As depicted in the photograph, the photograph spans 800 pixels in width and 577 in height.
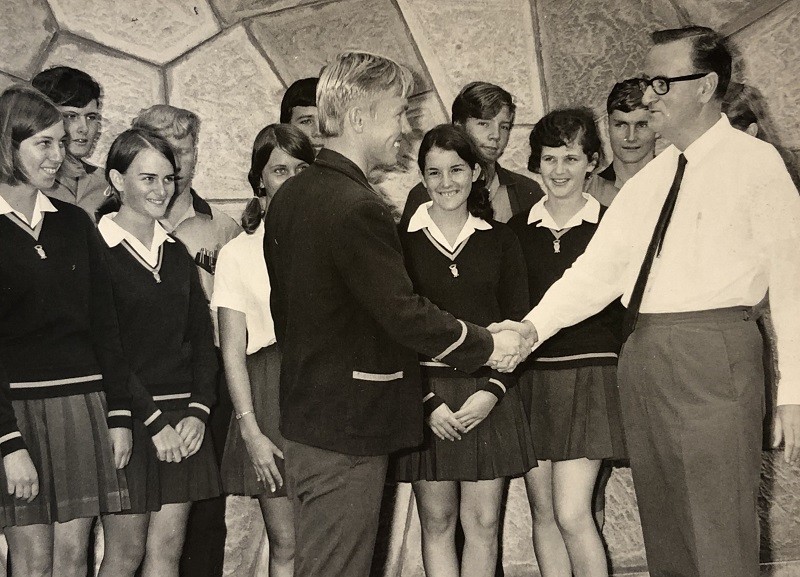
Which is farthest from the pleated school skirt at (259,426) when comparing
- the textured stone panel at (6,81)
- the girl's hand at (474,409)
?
the textured stone panel at (6,81)

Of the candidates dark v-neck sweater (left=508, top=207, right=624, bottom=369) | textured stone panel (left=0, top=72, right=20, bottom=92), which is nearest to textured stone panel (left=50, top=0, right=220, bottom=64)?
textured stone panel (left=0, top=72, right=20, bottom=92)

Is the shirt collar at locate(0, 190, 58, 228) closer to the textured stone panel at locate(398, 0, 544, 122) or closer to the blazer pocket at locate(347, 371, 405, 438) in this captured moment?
the blazer pocket at locate(347, 371, 405, 438)

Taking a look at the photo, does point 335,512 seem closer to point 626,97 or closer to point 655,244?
point 655,244

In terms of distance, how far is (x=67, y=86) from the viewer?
3164mm

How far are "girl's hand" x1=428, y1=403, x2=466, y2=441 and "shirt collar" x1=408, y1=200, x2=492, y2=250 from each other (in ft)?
1.60

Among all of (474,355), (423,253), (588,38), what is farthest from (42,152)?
(588,38)

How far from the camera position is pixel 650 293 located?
2.49 meters

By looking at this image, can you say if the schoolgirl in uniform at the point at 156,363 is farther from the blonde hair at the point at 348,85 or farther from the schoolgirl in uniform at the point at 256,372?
the blonde hair at the point at 348,85

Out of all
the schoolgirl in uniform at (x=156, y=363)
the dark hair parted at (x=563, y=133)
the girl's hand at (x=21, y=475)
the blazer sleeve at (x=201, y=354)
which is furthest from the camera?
the dark hair parted at (x=563, y=133)

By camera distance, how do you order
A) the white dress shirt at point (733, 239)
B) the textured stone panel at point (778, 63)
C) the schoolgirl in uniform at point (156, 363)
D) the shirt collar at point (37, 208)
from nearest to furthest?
the white dress shirt at point (733, 239) → the shirt collar at point (37, 208) → the schoolgirl in uniform at point (156, 363) → the textured stone panel at point (778, 63)

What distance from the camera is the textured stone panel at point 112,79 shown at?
3.21 metres

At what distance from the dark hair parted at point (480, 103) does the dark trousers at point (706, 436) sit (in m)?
1.16

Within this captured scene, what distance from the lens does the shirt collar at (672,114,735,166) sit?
247 cm

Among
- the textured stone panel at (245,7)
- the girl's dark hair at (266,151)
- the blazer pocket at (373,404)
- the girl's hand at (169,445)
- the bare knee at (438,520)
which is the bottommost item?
the bare knee at (438,520)
